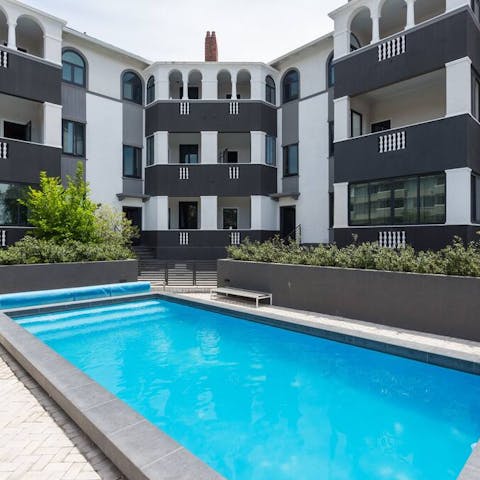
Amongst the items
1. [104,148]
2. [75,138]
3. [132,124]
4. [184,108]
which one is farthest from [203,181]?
[75,138]

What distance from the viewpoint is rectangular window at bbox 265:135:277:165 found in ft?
72.1

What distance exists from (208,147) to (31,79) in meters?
9.57

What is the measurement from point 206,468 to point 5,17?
21.3 metres

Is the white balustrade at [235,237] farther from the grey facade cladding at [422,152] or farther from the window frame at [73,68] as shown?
the window frame at [73,68]

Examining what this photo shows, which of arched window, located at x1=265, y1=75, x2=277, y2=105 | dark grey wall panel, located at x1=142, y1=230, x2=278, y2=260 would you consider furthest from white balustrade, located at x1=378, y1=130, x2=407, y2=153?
arched window, located at x1=265, y1=75, x2=277, y2=105

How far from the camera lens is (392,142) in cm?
1423

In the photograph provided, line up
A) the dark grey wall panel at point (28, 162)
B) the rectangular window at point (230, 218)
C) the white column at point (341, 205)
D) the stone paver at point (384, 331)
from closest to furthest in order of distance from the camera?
the stone paver at point (384, 331) < the white column at point (341, 205) < the dark grey wall panel at point (28, 162) < the rectangular window at point (230, 218)

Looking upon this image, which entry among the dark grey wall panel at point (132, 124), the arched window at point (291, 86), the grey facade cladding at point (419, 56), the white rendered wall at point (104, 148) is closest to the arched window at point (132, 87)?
the dark grey wall panel at point (132, 124)

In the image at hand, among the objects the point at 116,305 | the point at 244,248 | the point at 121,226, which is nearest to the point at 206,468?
the point at 116,305

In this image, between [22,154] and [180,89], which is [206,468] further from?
[180,89]

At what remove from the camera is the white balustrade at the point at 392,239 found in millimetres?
13719

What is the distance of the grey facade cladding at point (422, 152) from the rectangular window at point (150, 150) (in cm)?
1212

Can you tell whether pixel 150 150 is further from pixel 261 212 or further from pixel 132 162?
pixel 261 212

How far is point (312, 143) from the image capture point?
66.4 feet
